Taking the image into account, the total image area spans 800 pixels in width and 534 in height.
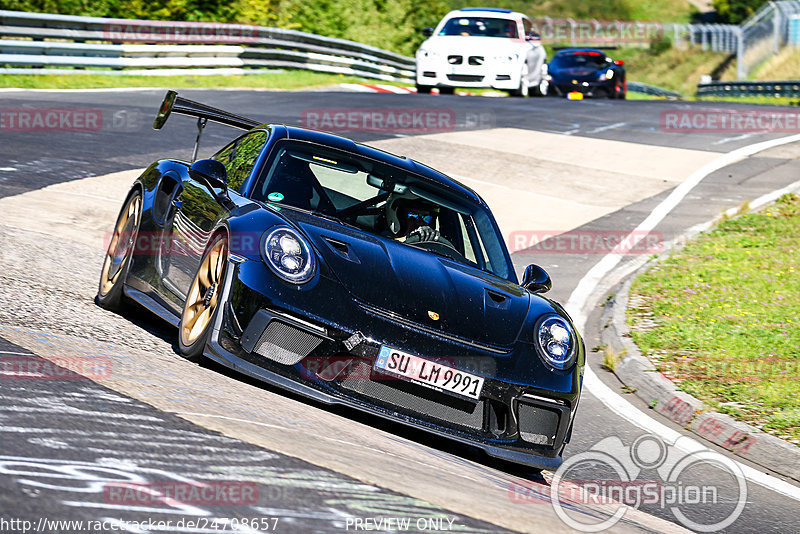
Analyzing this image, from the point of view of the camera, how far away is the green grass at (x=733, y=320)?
23.5 ft

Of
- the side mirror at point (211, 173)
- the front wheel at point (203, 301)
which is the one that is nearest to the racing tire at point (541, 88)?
the side mirror at point (211, 173)

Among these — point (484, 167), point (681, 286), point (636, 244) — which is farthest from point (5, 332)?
point (484, 167)

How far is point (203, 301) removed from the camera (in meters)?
5.32

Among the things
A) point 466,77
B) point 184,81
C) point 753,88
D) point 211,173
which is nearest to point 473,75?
point 466,77

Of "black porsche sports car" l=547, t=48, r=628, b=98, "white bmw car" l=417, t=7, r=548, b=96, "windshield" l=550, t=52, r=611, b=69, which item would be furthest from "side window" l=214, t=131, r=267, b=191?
"windshield" l=550, t=52, r=611, b=69

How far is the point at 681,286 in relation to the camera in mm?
10133

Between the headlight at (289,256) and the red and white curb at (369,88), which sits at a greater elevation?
the headlight at (289,256)

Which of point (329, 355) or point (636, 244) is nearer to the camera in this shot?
point (329, 355)

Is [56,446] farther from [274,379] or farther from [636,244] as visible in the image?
[636,244]

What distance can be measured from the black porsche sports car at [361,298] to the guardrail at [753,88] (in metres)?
28.6

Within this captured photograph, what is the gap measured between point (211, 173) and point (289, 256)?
0.98 m

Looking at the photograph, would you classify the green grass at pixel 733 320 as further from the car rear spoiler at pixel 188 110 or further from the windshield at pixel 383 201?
the car rear spoiler at pixel 188 110

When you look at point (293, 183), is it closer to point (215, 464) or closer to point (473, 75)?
point (215, 464)

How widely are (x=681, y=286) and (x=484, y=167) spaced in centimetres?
568
